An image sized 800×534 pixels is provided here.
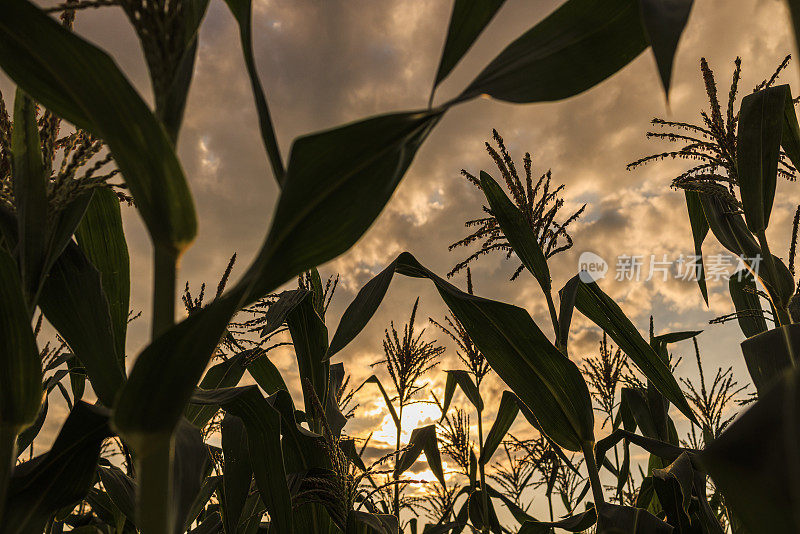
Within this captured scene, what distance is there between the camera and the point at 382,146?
571 millimetres

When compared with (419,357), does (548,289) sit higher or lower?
lower

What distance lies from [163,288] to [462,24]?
1.73 ft

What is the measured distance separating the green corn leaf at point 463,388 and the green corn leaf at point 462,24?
7.02ft

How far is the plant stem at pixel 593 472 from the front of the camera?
1169mm

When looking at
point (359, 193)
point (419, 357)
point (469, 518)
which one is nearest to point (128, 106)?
point (359, 193)

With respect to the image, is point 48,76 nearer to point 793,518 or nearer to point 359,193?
point 359,193

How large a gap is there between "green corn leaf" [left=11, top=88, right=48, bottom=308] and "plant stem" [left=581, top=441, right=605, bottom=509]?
116 centimetres

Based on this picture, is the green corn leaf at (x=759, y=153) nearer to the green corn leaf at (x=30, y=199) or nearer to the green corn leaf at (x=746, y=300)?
the green corn leaf at (x=746, y=300)

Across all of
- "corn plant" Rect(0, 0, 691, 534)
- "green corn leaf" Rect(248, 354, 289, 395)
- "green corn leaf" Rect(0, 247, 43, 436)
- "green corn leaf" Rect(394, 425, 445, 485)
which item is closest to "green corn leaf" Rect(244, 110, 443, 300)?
"corn plant" Rect(0, 0, 691, 534)

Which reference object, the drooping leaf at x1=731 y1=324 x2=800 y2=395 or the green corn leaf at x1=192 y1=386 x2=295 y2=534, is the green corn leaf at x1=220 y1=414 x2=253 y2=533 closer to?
the green corn leaf at x1=192 y1=386 x2=295 y2=534

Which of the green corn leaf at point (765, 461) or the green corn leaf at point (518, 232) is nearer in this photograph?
the green corn leaf at point (765, 461)

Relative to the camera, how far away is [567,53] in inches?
26.2

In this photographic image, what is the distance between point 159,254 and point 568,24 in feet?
2.03

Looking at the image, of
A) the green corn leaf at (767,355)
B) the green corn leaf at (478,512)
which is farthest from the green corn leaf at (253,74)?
the green corn leaf at (478,512)
